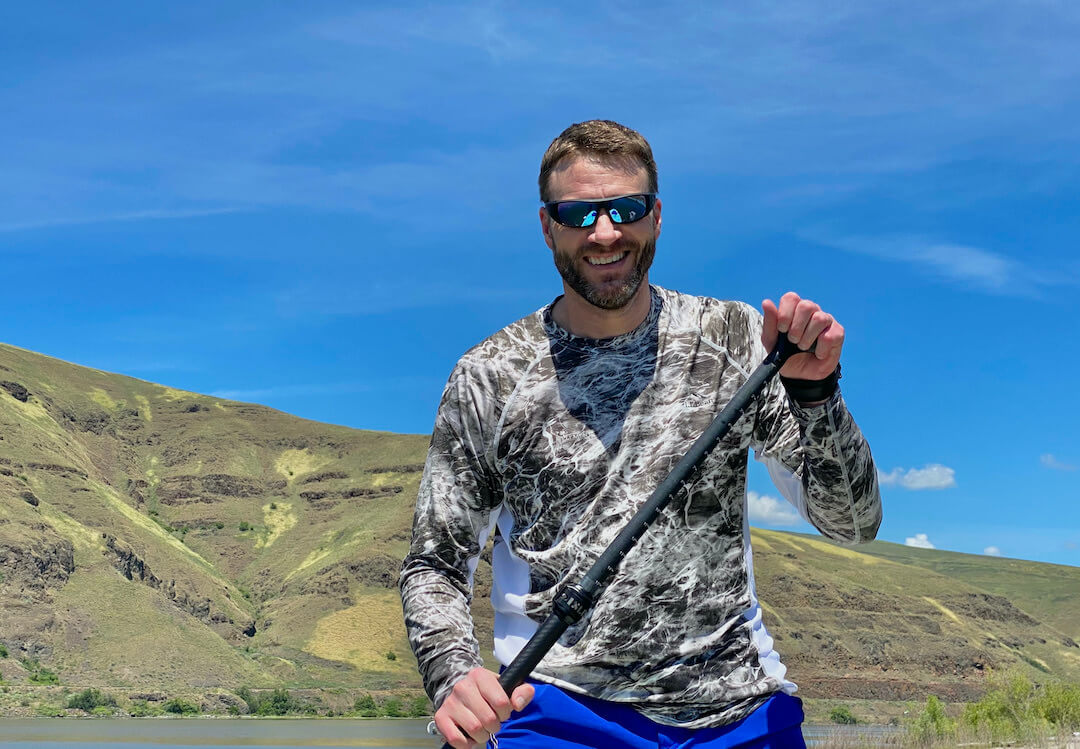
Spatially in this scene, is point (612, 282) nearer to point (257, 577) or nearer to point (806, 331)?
point (806, 331)

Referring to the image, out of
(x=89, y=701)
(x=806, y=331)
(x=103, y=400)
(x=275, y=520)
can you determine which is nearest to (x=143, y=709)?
(x=89, y=701)

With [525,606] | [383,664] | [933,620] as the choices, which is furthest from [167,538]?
[525,606]

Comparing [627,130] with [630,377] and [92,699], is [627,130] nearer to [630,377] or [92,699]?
[630,377]

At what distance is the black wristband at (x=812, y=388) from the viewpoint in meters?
2.55

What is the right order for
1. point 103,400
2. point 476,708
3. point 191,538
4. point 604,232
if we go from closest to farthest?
point 476,708 → point 604,232 → point 191,538 → point 103,400

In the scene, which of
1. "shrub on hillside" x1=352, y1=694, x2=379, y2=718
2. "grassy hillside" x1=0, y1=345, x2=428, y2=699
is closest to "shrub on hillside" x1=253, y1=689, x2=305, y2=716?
"grassy hillside" x1=0, y1=345, x2=428, y2=699

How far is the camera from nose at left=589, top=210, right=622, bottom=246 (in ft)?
9.16

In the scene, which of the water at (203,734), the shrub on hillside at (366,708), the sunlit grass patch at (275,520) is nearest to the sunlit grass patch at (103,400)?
the sunlit grass patch at (275,520)

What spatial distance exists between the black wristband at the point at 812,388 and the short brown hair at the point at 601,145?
66cm

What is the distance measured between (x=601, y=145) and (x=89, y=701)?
380 ft

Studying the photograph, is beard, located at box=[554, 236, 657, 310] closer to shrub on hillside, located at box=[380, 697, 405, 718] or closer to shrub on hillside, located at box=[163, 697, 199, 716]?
shrub on hillside, located at box=[163, 697, 199, 716]

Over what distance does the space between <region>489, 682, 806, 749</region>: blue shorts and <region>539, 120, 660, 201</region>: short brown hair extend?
124 cm

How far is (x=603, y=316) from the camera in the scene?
112 inches

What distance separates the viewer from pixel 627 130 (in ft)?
9.56
